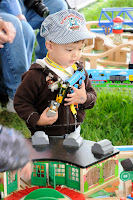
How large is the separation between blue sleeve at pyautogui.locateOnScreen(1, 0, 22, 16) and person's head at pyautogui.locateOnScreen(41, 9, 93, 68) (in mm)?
1173

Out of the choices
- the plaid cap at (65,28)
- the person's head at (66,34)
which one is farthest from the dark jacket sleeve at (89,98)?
the plaid cap at (65,28)

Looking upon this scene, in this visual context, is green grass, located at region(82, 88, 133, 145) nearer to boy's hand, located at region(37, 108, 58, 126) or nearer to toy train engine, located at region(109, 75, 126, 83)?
toy train engine, located at region(109, 75, 126, 83)

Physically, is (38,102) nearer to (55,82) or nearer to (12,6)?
(55,82)

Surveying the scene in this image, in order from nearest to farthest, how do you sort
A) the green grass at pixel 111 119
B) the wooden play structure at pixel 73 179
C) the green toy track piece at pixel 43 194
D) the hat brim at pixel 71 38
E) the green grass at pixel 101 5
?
the green toy track piece at pixel 43 194 < the wooden play structure at pixel 73 179 < the hat brim at pixel 71 38 < the green grass at pixel 111 119 < the green grass at pixel 101 5

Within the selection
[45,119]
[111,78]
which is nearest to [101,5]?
[111,78]

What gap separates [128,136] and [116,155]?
94 centimetres

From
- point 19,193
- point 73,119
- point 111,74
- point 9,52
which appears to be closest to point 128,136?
point 111,74

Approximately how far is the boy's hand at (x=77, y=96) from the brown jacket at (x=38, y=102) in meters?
0.05

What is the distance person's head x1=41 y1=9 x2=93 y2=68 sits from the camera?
1.87 meters

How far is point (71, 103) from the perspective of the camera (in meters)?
1.95

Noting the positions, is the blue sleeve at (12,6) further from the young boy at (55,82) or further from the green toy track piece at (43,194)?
the green toy track piece at (43,194)

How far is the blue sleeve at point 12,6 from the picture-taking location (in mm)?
3010

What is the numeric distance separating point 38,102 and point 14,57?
1.02 meters

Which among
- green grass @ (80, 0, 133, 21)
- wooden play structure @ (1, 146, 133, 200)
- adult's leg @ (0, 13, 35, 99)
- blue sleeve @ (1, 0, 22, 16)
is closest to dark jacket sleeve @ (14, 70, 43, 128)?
wooden play structure @ (1, 146, 133, 200)
